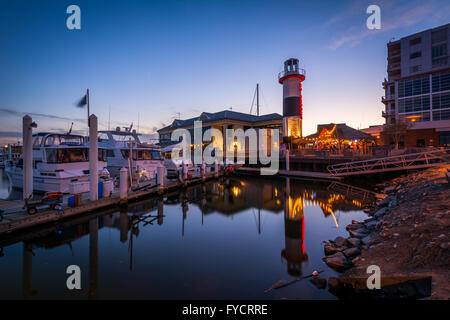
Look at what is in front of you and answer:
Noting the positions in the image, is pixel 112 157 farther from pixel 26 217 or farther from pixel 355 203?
pixel 355 203

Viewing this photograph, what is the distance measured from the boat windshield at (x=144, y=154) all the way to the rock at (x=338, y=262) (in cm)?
1756

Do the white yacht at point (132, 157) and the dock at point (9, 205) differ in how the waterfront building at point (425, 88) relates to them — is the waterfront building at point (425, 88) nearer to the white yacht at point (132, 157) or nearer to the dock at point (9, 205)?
the white yacht at point (132, 157)

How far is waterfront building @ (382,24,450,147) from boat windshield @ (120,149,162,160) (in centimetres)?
3448

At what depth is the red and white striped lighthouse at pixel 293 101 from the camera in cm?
3474

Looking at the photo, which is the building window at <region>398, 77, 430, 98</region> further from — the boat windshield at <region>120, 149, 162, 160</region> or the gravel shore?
the boat windshield at <region>120, 149, 162, 160</region>

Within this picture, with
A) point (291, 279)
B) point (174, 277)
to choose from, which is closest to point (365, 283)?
point (291, 279)

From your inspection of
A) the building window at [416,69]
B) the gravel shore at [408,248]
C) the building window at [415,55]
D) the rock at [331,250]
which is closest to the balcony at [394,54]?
the building window at [415,55]

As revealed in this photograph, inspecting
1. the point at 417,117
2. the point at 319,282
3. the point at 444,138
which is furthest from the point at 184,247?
the point at 417,117

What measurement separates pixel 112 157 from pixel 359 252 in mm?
20184

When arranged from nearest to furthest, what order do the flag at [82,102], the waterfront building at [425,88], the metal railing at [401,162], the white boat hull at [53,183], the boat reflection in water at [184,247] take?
the boat reflection in water at [184,247], the white boat hull at [53,183], the flag at [82,102], the metal railing at [401,162], the waterfront building at [425,88]

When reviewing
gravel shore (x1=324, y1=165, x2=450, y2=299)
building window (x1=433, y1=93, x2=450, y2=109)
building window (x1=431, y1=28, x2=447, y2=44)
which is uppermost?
building window (x1=431, y1=28, x2=447, y2=44)

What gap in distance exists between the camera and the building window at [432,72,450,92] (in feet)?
111
